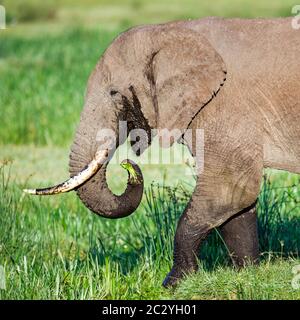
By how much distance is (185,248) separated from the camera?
681 cm

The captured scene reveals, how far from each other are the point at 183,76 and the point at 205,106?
0.69ft

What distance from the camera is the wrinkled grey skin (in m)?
6.56

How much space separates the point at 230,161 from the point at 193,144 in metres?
0.24

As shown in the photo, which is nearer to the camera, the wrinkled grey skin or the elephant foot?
the wrinkled grey skin

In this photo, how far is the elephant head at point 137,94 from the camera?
259 inches

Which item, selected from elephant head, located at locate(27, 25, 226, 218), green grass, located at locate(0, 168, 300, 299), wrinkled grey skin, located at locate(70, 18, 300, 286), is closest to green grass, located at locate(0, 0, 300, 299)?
green grass, located at locate(0, 168, 300, 299)

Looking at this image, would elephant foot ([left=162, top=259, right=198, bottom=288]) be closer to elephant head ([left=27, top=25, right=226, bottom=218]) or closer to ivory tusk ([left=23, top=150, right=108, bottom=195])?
elephant head ([left=27, top=25, right=226, bottom=218])

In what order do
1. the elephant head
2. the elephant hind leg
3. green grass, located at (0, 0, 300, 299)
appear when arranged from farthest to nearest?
the elephant hind leg
green grass, located at (0, 0, 300, 299)
the elephant head

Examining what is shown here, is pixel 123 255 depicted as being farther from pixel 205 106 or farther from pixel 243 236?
pixel 205 106

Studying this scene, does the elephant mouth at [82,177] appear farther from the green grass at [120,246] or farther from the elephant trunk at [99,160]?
the green grass at [120,246]

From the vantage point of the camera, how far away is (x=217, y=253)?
7430 mm

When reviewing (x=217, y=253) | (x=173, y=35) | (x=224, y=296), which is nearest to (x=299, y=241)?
(x=217, y=253)

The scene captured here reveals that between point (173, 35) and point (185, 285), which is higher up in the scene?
point (173, 35)
